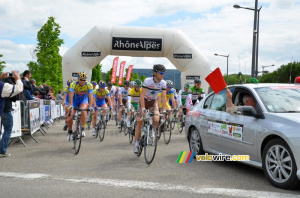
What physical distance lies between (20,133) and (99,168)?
170 inches

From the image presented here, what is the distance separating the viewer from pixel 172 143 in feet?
36.2

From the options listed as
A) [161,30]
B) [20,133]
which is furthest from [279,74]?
[20,133]

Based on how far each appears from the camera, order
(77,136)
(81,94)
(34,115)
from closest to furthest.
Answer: (77,136), (81,94), (34,115)

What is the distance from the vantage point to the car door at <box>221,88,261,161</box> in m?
6.02

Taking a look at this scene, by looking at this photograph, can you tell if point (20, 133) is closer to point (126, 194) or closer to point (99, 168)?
point (99, 168)

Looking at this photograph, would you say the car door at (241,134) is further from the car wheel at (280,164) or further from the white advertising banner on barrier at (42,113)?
the white advertising banner on barrier at (42,113)

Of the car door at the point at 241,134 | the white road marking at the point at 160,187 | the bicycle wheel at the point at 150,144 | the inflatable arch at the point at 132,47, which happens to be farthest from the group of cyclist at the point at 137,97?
the inflatable arch at the point at 132,47

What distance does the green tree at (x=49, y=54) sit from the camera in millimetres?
47156

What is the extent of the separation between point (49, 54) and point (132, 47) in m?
27.9

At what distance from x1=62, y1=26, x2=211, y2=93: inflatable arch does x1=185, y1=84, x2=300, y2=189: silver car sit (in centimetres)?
1442

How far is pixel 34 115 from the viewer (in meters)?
12.0

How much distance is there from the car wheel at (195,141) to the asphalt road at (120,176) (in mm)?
407

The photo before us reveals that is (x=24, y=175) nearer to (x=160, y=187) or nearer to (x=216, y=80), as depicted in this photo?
(x=160, y=187)

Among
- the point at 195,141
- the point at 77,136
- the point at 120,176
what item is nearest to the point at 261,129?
the point at 120,176
